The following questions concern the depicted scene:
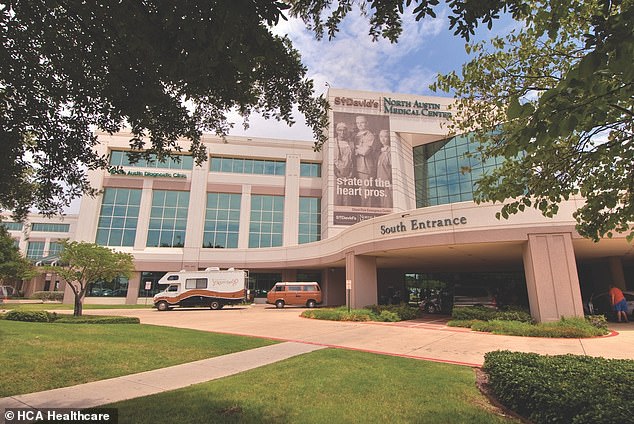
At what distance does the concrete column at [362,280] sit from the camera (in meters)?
22.3

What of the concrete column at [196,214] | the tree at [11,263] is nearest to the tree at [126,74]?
the tree at [11,263]

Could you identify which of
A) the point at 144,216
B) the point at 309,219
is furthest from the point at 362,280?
the point at 144,216

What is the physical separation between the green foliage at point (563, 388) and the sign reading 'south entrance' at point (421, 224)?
10.6 m

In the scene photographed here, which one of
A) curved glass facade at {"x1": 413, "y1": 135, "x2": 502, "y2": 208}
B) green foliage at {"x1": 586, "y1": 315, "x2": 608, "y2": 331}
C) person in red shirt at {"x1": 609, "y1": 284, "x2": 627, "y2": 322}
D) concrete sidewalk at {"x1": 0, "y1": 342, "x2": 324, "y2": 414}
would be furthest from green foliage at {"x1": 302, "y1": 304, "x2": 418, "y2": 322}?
curved glass facade at {"x1": 413, "y1": 135, "x2": 502, "y2": 208}

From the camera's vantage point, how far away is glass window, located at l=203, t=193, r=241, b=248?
42.7 m

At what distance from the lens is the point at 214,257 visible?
41.0 meters

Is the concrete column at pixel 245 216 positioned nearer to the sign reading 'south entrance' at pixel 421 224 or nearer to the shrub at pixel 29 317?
the sign reading 'south entrance' at pixel 421 224

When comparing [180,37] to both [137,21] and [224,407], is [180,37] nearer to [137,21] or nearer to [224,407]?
[137,21]

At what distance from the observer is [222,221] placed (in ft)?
143

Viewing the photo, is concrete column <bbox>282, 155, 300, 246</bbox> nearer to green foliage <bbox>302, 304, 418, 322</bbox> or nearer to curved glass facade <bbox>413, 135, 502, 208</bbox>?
curved glass facade <bbox>413, 135, 502, 208</bbox>

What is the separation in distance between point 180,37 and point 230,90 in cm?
164

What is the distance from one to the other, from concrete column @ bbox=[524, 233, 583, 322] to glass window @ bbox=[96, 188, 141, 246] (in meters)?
40.6

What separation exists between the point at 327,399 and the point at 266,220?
129ft

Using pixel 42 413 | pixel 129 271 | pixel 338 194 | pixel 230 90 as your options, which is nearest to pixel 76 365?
pixel 42 413
